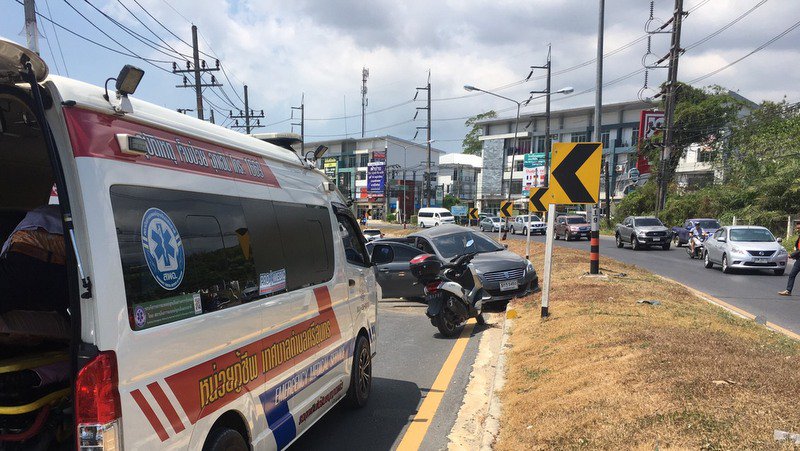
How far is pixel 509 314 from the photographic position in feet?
31.3

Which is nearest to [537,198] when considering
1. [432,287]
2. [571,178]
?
[571,178]

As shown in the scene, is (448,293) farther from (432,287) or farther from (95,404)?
(95,404)

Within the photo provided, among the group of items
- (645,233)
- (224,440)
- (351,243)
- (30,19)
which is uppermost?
(30,19)

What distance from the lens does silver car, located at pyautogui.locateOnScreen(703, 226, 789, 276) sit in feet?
54.5

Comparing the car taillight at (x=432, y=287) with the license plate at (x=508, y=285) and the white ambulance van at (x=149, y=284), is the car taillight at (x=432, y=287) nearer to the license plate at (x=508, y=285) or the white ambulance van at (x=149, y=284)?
the license plate at (x=508, y=285)

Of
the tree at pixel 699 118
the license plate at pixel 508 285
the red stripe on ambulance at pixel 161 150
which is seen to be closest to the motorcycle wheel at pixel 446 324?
the license plate at pixel 508 285

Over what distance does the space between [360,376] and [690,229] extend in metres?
29.1

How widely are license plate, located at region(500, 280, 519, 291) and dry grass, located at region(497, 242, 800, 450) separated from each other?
8.65 ft

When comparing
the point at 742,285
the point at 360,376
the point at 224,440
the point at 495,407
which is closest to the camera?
the point at 224,440

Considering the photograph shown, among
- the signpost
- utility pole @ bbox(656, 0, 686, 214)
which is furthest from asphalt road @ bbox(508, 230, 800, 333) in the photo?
utility pole @ bbox(656, 0, 686, 214)

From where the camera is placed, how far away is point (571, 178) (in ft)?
27.8

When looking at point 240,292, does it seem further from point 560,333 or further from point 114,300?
point 560,333

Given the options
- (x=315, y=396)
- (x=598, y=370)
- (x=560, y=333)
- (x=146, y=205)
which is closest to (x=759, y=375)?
(x=598, y=370)

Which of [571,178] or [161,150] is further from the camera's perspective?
[571,178]
